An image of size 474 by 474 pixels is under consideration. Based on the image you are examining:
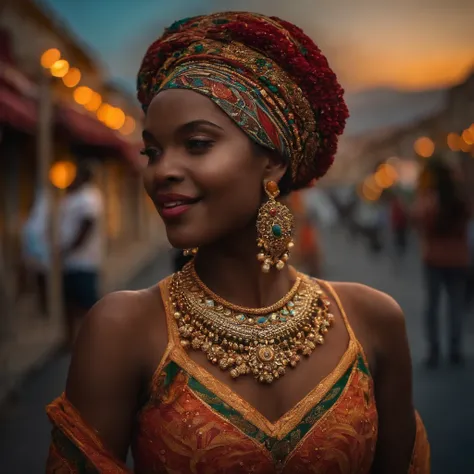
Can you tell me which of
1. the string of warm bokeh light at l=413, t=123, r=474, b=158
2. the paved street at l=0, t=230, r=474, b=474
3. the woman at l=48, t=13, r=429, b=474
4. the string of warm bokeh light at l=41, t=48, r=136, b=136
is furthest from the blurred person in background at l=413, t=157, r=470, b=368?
the string of warm bokeh light at l=413, t=123, r=474, b=158

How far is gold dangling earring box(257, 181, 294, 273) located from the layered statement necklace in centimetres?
13

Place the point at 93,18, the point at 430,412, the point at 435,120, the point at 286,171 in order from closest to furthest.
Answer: the point at 286,171, the point at 430,412, the point at 93,18, the point at 435,120

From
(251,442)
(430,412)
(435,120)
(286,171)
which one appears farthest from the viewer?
(435,120)

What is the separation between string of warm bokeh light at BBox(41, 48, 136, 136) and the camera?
655 cm

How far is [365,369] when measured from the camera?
1702 mm

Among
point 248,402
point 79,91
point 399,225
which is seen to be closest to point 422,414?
point 248,402

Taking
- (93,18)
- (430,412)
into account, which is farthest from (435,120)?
(430,412)

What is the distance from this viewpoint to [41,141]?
6895mm

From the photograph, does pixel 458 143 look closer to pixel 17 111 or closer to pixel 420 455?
pixel 17 111

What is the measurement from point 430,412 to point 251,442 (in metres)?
3.40

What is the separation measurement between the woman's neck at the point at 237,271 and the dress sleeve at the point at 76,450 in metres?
0.46

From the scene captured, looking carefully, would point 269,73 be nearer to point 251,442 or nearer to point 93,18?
point 251,442

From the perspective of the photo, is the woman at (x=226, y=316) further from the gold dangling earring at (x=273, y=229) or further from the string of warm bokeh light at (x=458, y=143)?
the string of warm bokeh light at (x=458, y=143)

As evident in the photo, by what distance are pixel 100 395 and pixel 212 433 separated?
0.27 metres
